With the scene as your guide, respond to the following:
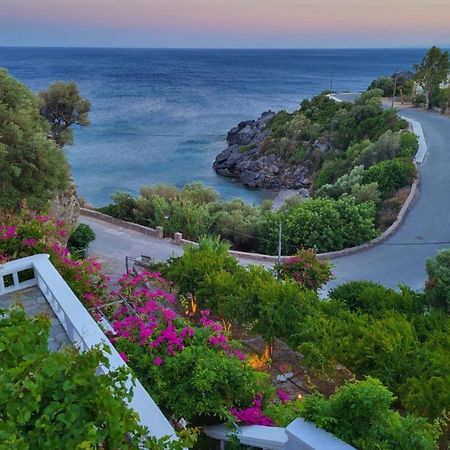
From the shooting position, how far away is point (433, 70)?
3972cm

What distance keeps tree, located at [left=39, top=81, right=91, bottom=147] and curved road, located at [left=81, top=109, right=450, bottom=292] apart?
427 cm

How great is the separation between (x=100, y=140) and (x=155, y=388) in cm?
5690

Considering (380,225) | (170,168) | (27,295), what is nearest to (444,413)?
(27,295)

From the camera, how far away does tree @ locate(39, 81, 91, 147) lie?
22.4 metres

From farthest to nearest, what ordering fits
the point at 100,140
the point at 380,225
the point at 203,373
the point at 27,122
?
the point at 100,140 < the point at 380,225 < the point at 27,122 < the point at 203,373

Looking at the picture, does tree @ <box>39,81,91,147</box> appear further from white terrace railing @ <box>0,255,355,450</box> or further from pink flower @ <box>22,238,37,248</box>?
white terrace railing @ <box>0,255,355,450</box>

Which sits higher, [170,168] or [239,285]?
[239,285]

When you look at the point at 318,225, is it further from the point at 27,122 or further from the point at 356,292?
the point at 27,122

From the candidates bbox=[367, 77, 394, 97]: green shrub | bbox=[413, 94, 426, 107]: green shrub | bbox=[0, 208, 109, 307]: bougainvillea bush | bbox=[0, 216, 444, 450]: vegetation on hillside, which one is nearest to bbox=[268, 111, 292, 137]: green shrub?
bbox=[367, 77, 394, 97]: green shrub

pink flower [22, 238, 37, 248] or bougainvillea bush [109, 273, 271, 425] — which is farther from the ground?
pink flower [22, 238, 37, 248]

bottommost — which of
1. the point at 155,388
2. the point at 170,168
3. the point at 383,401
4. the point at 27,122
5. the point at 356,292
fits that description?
the point at 170,168

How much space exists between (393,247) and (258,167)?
998 inches

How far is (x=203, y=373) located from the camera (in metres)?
5.12

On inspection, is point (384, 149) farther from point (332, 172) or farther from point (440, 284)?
point (440, 284)
